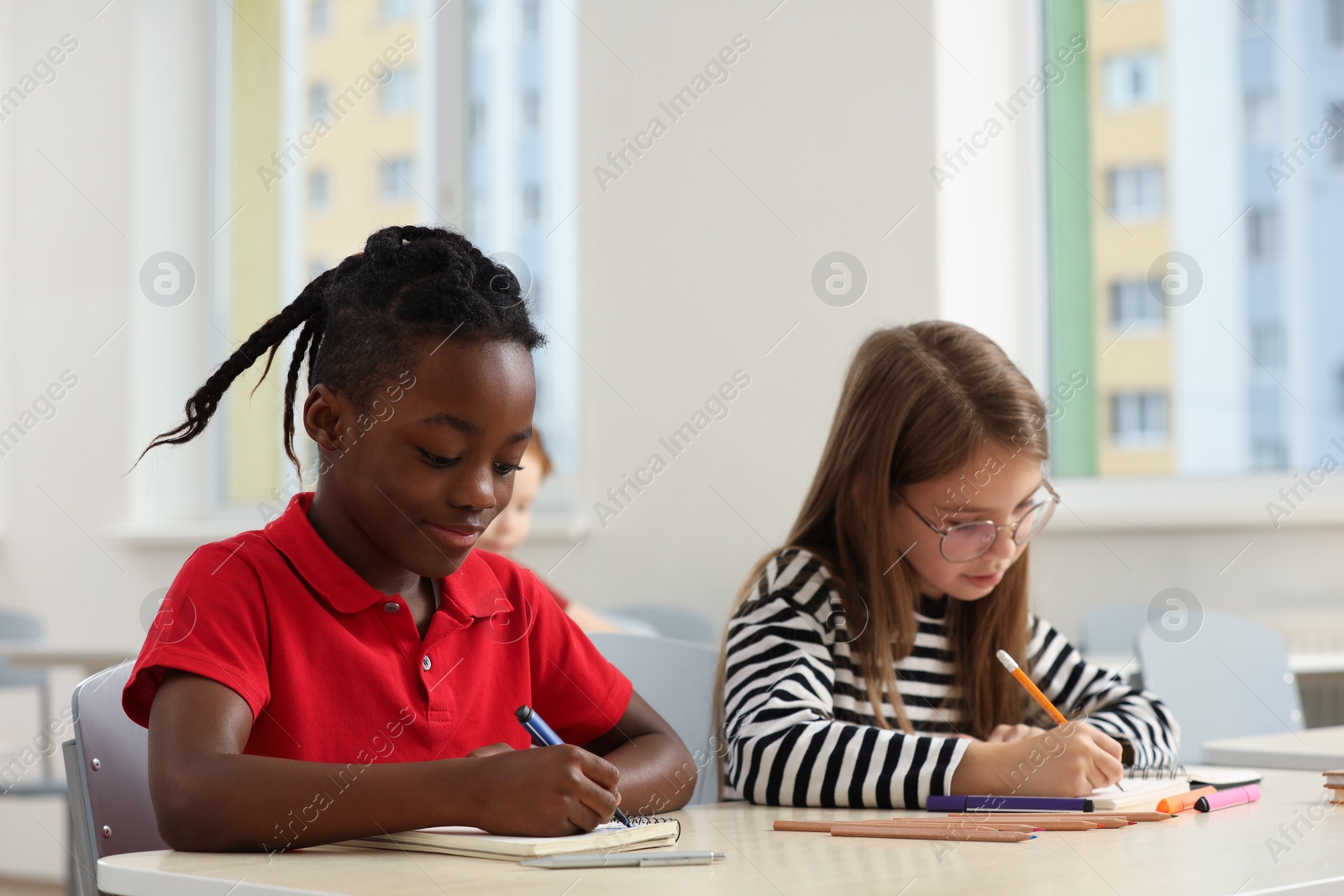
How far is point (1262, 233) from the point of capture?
350 cm

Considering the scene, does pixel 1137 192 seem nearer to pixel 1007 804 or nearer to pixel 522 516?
pixel 522 516

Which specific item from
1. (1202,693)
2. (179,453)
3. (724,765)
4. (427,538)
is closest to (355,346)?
(427,538)

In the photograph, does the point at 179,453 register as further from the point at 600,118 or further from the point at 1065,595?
the point at 1065,595

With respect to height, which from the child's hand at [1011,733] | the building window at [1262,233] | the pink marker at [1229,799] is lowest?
the pink marker at [1229,799]

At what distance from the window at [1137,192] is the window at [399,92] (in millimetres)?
2287

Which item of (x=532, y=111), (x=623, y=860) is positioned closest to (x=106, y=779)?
(x=623, y=860)

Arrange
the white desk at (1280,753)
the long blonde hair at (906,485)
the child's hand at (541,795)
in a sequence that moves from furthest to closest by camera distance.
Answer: the long blonde hair at (906,485) < the white desk at (1280,753) < the child's hand at (541,795)

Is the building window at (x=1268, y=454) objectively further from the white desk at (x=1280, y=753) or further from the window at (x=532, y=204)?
the window at (x=532, y=204)

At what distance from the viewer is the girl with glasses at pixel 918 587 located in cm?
142

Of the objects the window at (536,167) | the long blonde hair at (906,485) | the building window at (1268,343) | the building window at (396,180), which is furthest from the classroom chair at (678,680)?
the building window at (396,180)

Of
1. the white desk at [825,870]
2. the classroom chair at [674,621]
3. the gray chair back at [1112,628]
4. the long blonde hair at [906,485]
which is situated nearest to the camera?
the white desk at [825,870]

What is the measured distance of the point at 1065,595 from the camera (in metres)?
3.40

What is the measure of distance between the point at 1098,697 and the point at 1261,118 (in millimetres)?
2454

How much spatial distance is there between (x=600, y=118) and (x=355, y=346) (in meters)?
2.92
